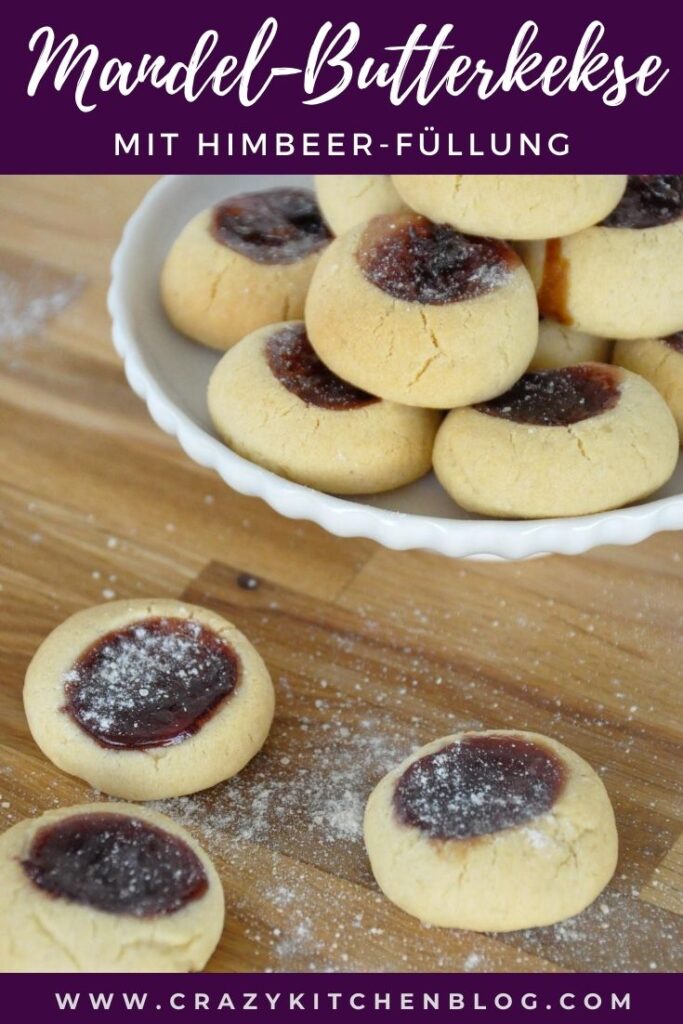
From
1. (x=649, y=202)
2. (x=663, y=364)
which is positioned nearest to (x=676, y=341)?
(x=663, y=364)

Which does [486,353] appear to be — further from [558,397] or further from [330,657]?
[330,657]

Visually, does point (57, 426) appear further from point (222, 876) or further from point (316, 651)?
point (222, 876)

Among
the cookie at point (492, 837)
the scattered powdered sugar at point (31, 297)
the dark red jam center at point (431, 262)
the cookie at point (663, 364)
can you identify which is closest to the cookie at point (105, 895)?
the cookie at point (492, 837)

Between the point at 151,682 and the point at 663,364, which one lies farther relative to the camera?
the point at 663,364

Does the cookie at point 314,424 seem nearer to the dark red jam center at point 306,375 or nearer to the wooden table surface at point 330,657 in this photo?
the dark red jam center at point 306,375

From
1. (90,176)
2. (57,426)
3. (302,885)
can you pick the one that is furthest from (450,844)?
(90,176)

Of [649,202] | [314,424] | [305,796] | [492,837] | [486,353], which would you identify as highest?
[649,202]
